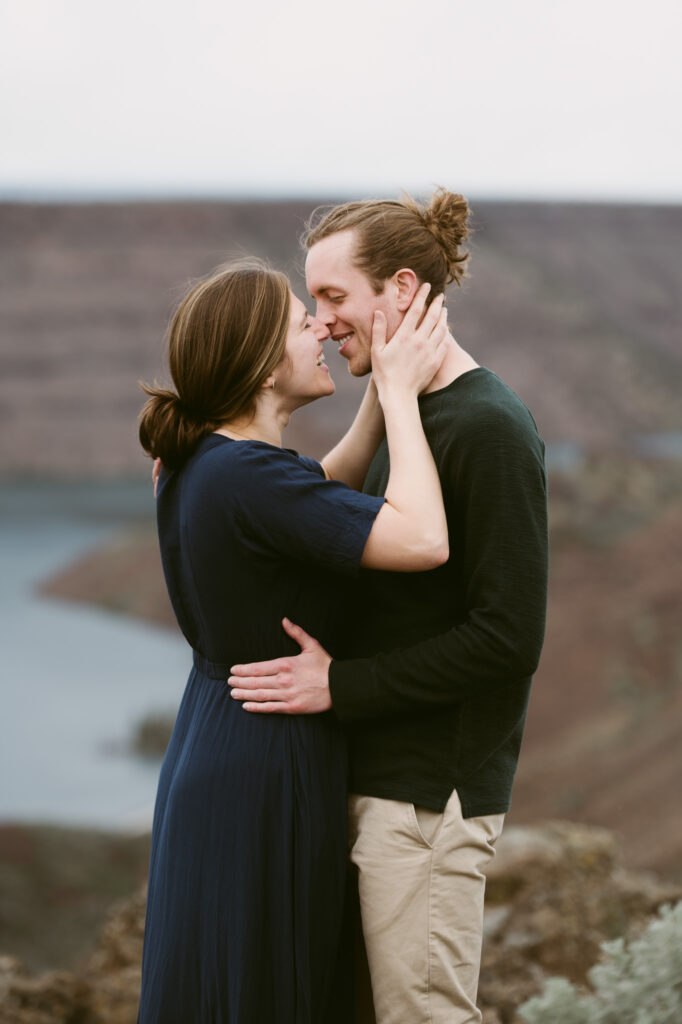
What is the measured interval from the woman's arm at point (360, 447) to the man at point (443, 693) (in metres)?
0.28

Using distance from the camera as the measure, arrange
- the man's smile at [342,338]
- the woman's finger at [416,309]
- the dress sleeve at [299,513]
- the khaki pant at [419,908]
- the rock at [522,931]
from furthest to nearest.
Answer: the rock at [522,931], the man's smile at [342,338], the woman's finger at [416,309], the khaki pant at [419,908], the dress sleeve at [299,513]

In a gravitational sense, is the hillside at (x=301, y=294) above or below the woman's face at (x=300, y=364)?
above

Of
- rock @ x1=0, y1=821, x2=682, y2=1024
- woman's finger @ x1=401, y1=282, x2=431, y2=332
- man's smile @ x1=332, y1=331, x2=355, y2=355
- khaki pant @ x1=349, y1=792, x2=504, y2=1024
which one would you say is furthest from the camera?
rock @ x1=0, y1=821, x2=682, y2=1024

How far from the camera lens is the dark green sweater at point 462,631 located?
174 centimetres

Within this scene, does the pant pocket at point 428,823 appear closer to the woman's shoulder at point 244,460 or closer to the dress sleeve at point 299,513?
the dress sleeve at point 299,513

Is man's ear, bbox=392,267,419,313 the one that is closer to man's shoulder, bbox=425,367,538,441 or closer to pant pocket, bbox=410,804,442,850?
man's shoulder, bbox=425,367,538,441

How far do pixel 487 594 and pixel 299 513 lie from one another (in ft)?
1.14

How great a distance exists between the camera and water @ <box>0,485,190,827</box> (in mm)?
6988

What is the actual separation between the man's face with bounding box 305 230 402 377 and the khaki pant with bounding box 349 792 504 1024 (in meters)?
0.83

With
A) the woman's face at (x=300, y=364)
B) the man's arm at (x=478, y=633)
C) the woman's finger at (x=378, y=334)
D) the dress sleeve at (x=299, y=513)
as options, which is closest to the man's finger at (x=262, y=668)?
the man's arm at (x=478, y=633)

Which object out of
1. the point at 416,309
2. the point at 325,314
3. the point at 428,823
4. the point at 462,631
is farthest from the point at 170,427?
the point at 428,823

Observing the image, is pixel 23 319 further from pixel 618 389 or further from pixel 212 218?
pixel 618 389

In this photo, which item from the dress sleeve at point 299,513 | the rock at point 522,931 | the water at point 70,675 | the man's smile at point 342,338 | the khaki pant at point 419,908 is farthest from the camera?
the water at point 70,675

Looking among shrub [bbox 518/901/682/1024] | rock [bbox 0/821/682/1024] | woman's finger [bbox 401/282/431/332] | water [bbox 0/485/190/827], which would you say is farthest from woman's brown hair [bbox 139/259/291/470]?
water [bbox 0/485/190/827]
